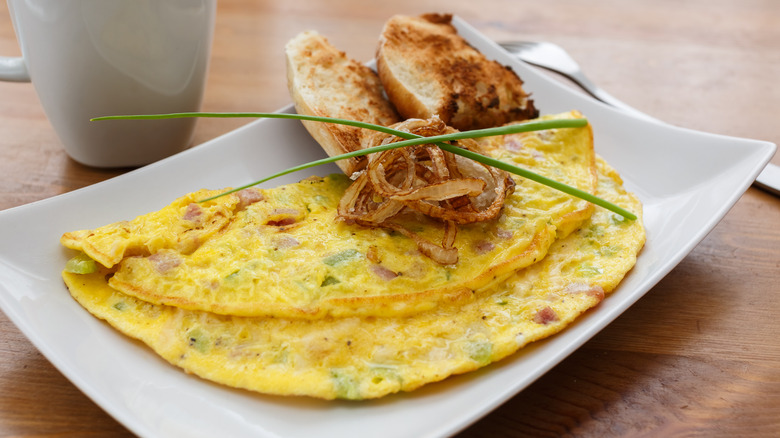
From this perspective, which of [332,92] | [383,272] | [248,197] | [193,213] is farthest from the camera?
[332,92]

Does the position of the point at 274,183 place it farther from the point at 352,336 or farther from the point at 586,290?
the point at 586,290

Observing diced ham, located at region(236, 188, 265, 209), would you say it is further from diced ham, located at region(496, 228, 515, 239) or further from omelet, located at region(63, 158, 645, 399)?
diced ham, located at region(496, 228, 515, 239)

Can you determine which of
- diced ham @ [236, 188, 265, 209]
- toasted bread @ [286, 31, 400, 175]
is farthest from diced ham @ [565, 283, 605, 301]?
diced ham @ [236, 188, 265, 209]

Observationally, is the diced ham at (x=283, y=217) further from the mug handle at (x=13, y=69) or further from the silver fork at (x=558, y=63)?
the silver fork at (x=558, y=63)

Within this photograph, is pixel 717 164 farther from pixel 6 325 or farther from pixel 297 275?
pixel 6 325

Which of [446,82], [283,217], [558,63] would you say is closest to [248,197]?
[283,217]

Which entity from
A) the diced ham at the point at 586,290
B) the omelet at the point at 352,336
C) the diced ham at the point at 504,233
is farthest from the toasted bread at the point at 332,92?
the diced ham at the point at 586,290
